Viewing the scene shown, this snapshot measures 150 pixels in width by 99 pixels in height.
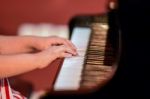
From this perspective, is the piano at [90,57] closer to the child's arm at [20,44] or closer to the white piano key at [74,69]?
the white piano key at [74,69]

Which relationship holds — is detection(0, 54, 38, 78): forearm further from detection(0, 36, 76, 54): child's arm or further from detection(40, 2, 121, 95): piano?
detection(0, 36, 76, 54): child's arm

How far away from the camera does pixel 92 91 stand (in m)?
0.98

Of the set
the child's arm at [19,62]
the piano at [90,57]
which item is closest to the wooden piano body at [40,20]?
the piano at [90,57]

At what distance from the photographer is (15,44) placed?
151cm

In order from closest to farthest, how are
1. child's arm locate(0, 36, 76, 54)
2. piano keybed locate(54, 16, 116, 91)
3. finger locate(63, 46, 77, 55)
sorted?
piano keybed locate(54, 16, 116, 91)
finger locate(63, 46, 77, 55)
child's arm locate(0, 36, 76, 54)

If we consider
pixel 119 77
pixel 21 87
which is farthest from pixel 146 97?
pixel 21 87

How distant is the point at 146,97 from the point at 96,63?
0.33 metres

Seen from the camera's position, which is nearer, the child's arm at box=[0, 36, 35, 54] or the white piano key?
the white piano key

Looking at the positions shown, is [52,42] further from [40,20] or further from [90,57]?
[40,20]

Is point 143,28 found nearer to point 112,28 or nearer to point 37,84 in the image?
point 112,28

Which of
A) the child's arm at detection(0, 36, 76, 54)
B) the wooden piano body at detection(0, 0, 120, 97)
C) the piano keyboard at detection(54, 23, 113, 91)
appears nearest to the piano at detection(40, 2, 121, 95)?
the piano keyboard at detection(54, 23, 113, 91)

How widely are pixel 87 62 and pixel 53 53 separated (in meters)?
0.12

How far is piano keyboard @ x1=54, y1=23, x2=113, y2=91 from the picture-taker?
1.16 meters

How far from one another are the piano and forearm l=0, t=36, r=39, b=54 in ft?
0.57
